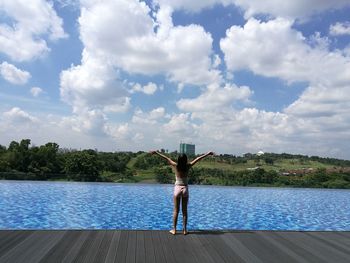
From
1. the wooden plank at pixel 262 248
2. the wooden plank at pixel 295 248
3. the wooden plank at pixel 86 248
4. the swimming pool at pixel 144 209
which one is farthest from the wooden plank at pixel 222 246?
the swimming pool at pixel 144 209

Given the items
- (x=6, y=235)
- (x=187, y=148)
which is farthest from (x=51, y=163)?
(x=6, y=235)

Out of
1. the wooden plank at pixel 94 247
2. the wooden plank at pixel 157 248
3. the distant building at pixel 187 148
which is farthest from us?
the distant building at pixel 187 148

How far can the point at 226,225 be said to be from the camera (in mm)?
12312

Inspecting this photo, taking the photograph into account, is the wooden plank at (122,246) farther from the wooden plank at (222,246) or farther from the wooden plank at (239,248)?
the wooden plank at (239,248)

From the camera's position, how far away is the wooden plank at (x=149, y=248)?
495 centimetres

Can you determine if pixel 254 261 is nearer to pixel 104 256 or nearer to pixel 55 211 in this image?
pixel 104 256

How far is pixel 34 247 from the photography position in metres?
5.32

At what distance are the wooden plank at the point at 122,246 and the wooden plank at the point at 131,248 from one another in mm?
47

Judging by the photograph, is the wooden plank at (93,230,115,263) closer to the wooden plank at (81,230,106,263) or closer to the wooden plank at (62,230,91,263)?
the wooden plank at (81,230,106,263)

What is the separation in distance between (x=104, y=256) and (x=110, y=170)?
24856 millimetres

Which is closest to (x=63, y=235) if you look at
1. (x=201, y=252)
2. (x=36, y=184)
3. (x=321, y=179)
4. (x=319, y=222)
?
(x=201, y=252)

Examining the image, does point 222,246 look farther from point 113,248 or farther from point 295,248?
point 113,248

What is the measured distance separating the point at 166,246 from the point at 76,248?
1395mm

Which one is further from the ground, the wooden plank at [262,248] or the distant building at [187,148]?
the distant building at [187,148]
